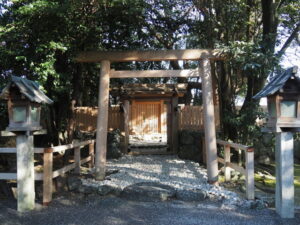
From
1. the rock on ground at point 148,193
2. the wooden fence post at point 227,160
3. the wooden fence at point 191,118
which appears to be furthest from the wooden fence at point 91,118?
the rock on ground at point 148,193

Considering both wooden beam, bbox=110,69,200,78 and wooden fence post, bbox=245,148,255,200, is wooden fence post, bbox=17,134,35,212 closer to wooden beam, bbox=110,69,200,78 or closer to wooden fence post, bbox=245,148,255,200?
wooden beam, bbox=110,69,200,78

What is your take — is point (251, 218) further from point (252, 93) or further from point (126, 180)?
point (252, 93)

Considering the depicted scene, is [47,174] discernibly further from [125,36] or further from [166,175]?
[125,36]

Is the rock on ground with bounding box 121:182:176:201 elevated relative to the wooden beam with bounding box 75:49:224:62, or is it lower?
lower

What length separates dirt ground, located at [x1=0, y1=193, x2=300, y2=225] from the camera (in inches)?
174

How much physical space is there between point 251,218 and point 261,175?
3.86 m

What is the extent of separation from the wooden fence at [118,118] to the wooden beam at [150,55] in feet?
17.1

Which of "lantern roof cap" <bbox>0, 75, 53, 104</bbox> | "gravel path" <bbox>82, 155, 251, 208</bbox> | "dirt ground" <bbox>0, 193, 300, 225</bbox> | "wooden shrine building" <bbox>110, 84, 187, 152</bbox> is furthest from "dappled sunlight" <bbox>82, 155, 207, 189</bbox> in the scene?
"lantern roof cap" <bbox>0, 75, 53, 104</bbox>

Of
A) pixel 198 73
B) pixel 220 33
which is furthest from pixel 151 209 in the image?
pixel 220 33

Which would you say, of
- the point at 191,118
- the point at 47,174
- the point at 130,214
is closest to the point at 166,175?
the point at 130,214

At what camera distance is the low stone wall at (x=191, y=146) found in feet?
32.9

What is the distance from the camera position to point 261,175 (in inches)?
321

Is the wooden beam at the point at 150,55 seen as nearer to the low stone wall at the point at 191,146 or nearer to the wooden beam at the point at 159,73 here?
the wooden beam at the point at 159,73

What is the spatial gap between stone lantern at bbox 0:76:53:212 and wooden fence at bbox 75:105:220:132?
735cm
